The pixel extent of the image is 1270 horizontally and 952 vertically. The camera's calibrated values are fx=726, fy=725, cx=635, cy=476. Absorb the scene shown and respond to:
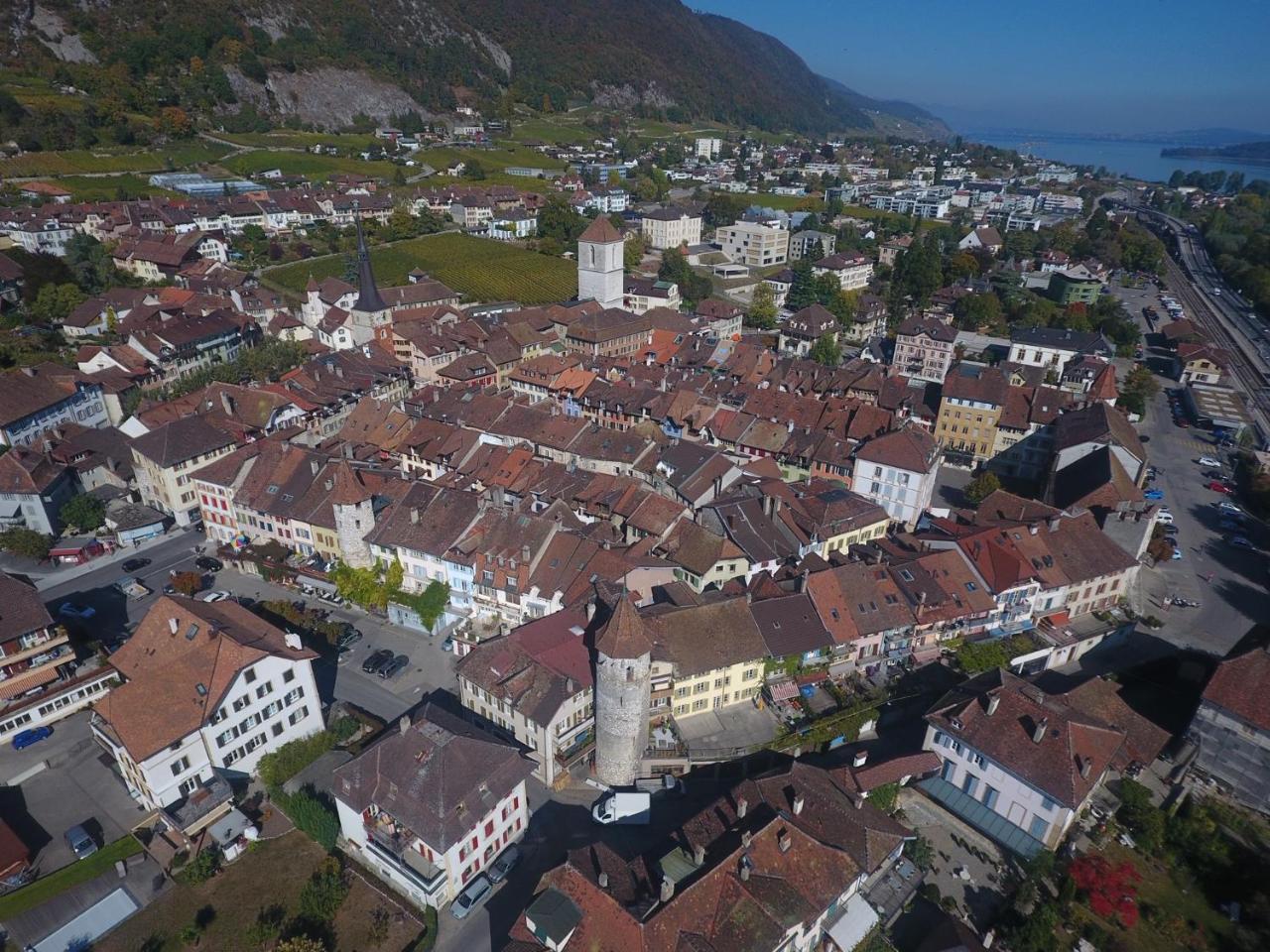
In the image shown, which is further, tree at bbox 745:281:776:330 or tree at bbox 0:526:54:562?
tree at bbox 745:281:776:330

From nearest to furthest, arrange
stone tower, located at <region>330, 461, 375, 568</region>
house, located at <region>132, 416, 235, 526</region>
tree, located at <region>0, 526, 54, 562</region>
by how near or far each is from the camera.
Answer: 1. stone tower, located at <region>330, 461, 375, 568</region>
2. tree, located at <region>0, 526, 54, 562</region>
3. house, located at <region>132, 416, 235, 526</region>

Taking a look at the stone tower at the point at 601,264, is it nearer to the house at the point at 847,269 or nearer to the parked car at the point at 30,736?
the house at the point at 847,269

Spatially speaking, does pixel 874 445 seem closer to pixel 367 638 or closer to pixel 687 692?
pixel 687 692

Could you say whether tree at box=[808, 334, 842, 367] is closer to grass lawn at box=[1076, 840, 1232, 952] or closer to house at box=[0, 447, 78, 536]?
grass lawn at box=[1076, 840, 1232, 952]

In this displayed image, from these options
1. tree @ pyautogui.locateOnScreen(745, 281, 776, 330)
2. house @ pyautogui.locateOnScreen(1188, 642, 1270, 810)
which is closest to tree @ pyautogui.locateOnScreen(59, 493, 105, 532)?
house @ pyautogui.locateOnScreen(1188, 642, 1270, 810)

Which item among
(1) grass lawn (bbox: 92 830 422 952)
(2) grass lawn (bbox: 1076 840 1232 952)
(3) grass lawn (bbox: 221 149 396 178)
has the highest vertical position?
(3) grass lawn (bbox: 221 149 396 178)

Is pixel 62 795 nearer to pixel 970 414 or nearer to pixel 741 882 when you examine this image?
pixel 741 882

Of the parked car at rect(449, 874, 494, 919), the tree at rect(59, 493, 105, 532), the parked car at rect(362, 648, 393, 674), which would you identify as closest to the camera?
the parked car at rect(449, 874, 494, 919)

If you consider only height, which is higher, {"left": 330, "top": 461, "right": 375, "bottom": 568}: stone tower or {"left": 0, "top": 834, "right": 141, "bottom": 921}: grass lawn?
{"left": 330, "top": 461, "right": 375, "bottom": 568}: stone tower
